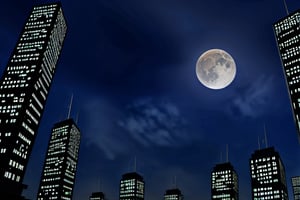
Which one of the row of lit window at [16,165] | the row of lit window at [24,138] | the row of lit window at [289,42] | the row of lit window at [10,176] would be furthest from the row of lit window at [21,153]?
the row of lit window at [289,42]

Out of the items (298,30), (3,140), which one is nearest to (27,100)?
(3,140)

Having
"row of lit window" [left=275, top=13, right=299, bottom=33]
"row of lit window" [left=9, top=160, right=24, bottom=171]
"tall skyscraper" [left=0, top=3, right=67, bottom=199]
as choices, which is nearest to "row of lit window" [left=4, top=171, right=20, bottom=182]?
"tall skyscraper" [left=0, top=3, right=67, bottom=199]

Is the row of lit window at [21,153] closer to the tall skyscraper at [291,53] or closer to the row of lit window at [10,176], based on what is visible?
the row of lit window at [10,176]

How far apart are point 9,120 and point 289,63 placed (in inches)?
6519

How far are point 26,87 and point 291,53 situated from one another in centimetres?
15973

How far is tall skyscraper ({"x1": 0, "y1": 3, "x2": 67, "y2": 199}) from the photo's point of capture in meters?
146

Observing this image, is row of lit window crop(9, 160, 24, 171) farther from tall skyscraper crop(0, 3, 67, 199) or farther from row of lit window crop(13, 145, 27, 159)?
row of lit window crop(13, 145, 27, 159)

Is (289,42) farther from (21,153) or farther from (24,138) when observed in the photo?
(21,153)

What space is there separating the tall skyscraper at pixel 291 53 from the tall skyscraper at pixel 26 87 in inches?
5685

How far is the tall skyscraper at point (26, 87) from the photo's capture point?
146 m

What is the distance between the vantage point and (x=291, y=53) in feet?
547

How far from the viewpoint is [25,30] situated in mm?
188375

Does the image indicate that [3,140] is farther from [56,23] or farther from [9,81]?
[56,23]

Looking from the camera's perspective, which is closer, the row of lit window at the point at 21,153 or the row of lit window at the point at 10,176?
the row of lit window at the point at 10,176
